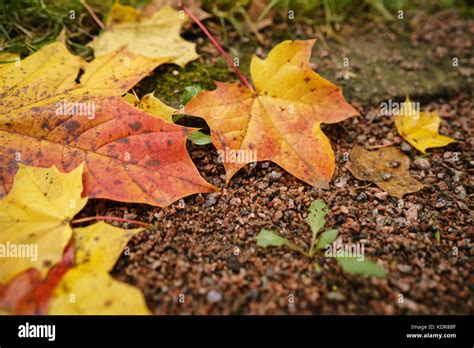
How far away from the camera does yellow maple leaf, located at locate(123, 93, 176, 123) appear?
5.92 feet

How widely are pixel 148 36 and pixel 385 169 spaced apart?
4.52 ft

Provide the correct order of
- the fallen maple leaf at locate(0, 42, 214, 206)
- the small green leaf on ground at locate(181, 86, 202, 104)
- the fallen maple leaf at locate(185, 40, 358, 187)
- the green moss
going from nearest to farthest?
the fallen maple leaf at locate(0, 42, 214, 206) < the fallen maple leaf at locate(185, 40, 358, 187) < the small green leaf on ground at locate(181, 86, 202, 104) < the green moss

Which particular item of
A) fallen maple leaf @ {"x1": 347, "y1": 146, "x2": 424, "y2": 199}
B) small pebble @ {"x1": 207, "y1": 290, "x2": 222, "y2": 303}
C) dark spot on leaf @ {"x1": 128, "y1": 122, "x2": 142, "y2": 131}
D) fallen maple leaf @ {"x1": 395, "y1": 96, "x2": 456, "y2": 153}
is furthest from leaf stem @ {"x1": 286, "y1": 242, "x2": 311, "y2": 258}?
fallen maple leaf @ {"x1": 395, "y1": 96, "x2": 456, "y2": 153}

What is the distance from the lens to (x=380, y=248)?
5.06 ft

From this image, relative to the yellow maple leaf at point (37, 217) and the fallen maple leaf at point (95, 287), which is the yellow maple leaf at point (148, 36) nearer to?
the yellow maple leaf at point (37, 217)

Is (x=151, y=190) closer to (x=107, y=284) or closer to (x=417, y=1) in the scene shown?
(x=107, y=284)

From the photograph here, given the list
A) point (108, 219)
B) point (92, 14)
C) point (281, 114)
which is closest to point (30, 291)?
point (108, 219)

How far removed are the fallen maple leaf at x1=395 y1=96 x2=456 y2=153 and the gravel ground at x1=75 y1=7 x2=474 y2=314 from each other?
0.18ft

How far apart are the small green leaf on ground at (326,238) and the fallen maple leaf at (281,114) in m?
0.25

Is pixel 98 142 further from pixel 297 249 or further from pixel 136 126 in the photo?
pixel 297 249

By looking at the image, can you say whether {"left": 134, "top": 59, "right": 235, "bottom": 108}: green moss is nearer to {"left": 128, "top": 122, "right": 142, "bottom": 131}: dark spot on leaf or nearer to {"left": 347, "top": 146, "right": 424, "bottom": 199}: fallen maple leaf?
{"left": 128, "top": 122, "right": 142, "bottom": 131}: dark spot on leaf

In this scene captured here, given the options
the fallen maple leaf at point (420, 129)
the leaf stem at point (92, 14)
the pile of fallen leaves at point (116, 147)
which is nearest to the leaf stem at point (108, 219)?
the pile of fallen leaves at point (116, 147)

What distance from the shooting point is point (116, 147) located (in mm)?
1650
